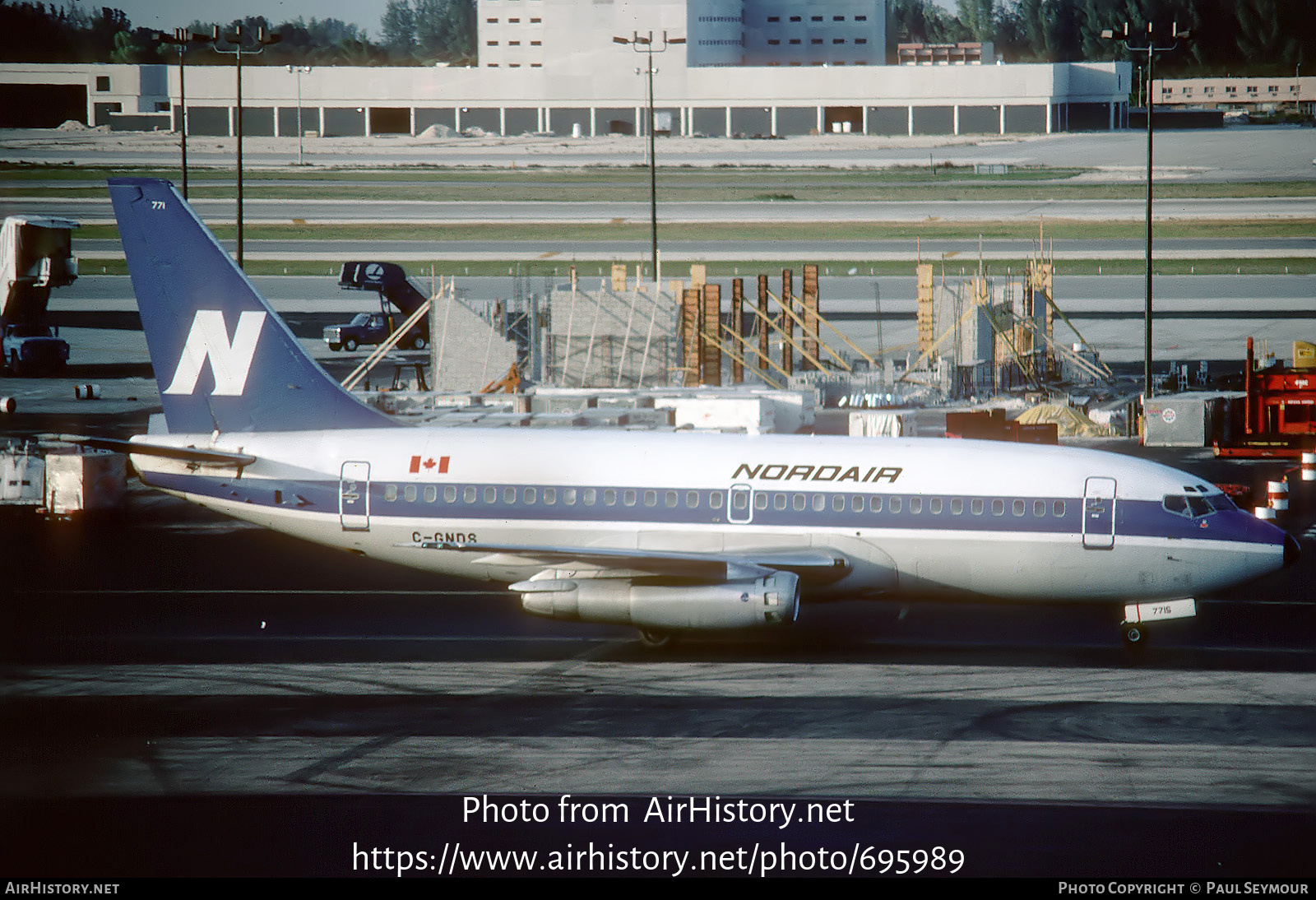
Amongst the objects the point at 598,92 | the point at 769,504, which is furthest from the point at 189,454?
the point at 598,92

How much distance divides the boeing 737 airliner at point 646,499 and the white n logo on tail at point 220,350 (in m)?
0.04

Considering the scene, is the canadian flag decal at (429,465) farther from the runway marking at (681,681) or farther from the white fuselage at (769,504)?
the runway marking at (681,681)

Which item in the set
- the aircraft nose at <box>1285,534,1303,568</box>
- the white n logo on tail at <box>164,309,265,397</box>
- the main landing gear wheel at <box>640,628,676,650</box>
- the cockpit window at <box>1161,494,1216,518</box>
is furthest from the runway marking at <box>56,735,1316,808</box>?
the white n logo on tail at <box>164,309,265,397</box>

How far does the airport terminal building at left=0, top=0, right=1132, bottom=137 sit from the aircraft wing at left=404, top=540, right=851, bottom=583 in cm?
14621

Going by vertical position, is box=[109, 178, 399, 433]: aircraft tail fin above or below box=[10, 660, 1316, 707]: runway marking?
above

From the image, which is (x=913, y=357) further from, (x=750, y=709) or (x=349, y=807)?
(x=349, y=807)

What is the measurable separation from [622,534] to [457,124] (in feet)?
518

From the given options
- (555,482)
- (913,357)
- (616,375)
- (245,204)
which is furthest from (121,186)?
(245,204)

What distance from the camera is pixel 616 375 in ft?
178

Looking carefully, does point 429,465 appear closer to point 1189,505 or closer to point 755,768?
point 755,768

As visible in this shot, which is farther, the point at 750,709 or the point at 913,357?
the point at 913,357

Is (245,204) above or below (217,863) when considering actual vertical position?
above

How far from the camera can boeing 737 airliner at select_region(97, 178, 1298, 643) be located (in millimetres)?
25359

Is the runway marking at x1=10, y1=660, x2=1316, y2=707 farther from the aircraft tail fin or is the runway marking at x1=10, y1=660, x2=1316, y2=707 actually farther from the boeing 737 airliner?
the aircraft tail fin
